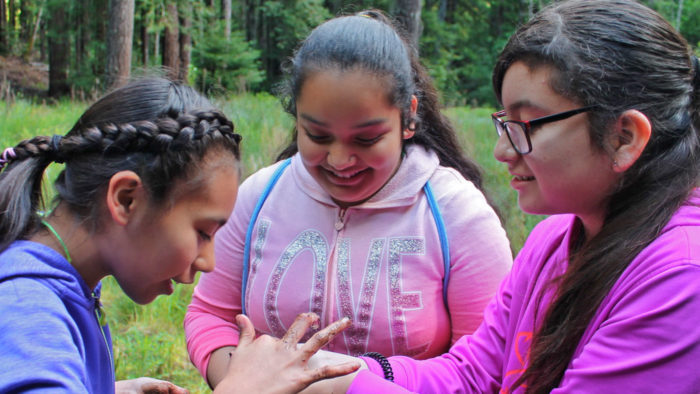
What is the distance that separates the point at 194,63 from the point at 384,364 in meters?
17.5

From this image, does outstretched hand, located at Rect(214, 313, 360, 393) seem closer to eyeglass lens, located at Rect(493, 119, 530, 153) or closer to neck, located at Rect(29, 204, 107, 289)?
neck, located at Rect(29, 204, 107, 289)

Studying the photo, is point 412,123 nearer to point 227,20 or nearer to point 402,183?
point 402,183

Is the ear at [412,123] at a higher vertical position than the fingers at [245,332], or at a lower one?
higher

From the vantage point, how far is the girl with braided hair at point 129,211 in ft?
4.95

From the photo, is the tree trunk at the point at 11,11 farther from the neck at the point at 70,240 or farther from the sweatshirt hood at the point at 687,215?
the sweatshirt hood at the point at 687,215

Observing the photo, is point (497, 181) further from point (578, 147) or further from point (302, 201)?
point (578, 147)

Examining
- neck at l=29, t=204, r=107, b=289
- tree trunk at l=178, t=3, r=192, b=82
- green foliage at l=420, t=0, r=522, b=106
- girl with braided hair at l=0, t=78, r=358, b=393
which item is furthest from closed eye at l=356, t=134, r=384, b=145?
green foliage at l=420, t=0, r=522, b=106

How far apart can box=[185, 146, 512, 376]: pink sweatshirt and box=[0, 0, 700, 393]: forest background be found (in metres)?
0.58

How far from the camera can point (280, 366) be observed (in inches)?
60.9

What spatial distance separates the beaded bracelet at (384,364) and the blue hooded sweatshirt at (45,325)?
2.50 feet

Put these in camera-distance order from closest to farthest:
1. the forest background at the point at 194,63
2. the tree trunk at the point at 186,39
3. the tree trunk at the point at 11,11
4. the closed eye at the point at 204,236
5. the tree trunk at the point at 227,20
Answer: the closed eye at the point at 204,236, the forest background at the point at 194,63, the tree trunk at the point at 186,39, the tree trunk at the point at 227,20, the tree trunk at the point at 11,11

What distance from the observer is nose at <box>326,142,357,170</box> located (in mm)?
1888

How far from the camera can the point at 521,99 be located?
146 cm

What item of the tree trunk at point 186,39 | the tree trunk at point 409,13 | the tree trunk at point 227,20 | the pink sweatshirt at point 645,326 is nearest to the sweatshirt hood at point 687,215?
the pink sweatshirt at point 645,326
